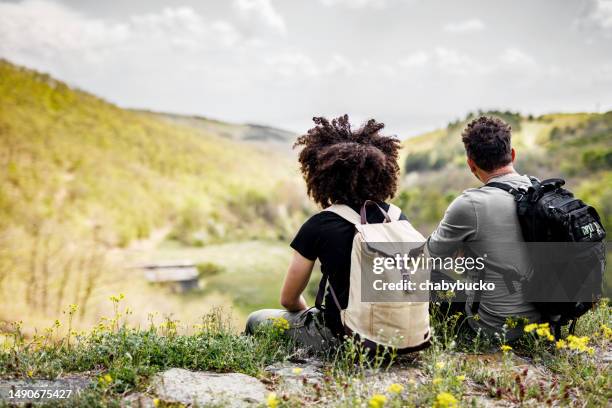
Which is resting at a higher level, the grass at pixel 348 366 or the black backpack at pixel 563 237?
the black backpack at pixel 563 237

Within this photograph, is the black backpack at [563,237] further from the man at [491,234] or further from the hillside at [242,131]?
the hillside at [242,131]

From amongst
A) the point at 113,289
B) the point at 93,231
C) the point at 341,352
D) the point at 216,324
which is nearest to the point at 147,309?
the point at 113,289

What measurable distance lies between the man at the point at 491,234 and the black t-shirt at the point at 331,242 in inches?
23.6

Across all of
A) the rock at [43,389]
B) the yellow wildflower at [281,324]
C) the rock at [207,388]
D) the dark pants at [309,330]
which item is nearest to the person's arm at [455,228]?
the dark pants at [309,330]

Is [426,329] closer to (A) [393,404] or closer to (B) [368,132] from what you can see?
(A) [393,404]

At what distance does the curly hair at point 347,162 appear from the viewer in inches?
113

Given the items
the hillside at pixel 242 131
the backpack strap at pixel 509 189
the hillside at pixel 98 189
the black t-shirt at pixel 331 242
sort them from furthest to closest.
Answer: the hillside at pixel 242 131, the hillside at pixel 98 189, the backpack strap at pixel 509 189, the black t-shirt at pixel 331 242

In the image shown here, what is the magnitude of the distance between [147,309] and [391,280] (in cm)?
1061

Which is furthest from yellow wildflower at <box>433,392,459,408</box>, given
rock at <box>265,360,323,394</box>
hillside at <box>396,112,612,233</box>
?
hillside at <box>396,112,612,233</box>

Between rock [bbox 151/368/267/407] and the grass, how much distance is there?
9cm

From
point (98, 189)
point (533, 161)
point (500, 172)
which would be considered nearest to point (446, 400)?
point (500, 172)

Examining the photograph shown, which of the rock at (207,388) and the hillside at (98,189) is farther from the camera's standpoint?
the hillside at (98,189)

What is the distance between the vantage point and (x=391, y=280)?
107 inches

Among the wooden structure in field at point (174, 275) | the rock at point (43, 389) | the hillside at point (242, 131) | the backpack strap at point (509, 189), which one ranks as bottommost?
the wooden structure in field at point (174, 275)
